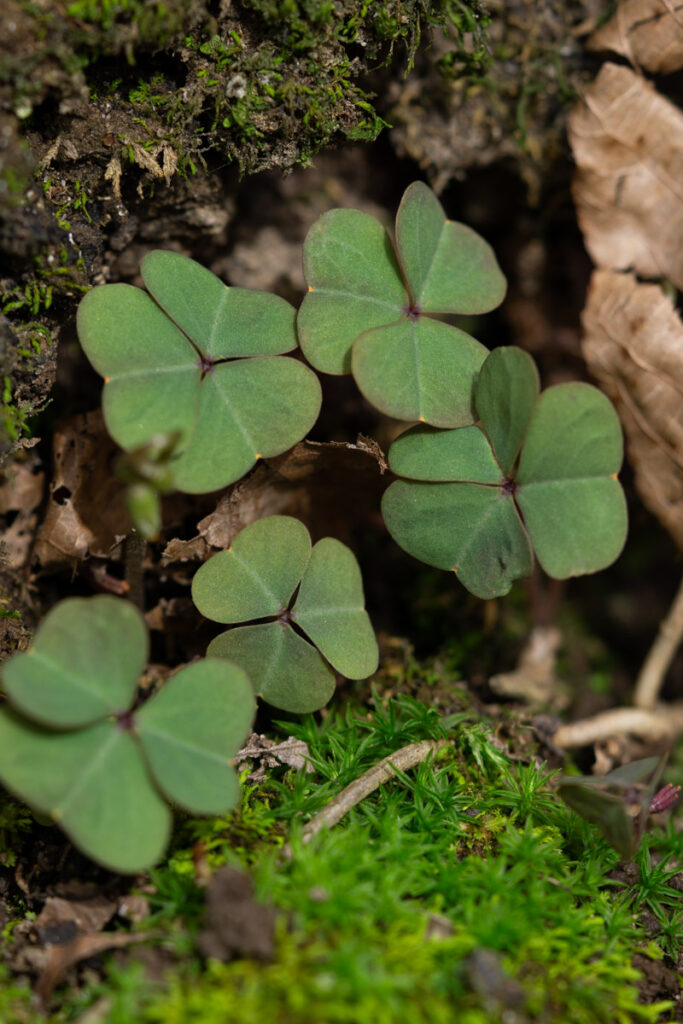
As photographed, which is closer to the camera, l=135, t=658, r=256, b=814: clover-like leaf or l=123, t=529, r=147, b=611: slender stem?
l=135, t=658, r=256, b=814: clover-like leaf

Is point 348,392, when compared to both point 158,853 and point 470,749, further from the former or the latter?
point 158,853

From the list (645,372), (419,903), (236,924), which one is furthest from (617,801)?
(645,372)

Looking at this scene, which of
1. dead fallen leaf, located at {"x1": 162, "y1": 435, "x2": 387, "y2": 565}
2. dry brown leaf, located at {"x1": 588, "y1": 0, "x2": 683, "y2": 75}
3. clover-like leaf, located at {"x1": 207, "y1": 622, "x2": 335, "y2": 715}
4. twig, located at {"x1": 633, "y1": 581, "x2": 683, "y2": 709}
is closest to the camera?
clover-like leaf, located at {"x1": 207, "y1": 622, "x2": 335, "y2": 715}

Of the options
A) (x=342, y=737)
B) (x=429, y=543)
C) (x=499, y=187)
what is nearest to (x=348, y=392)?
(x=499, y=187)

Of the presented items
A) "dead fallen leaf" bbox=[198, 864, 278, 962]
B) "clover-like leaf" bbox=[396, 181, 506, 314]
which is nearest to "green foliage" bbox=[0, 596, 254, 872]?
"dead fallen leaf" bbox=[198, 864, 278, 962]

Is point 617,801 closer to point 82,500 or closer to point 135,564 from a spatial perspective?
point 135,564

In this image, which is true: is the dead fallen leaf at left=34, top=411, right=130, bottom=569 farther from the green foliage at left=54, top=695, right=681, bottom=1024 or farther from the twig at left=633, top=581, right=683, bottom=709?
the twig at left=633, top=581, right=683, bottom=709

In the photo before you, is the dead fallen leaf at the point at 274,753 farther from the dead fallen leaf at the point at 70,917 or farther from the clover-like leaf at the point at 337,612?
the dead fallen leaf at the point at 70,917
